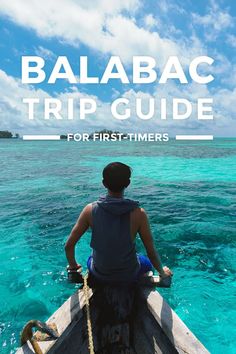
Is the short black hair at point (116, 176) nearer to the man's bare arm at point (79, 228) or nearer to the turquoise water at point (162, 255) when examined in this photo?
the man's bare arm at point (79, 228)

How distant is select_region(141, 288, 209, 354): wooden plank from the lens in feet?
10.1

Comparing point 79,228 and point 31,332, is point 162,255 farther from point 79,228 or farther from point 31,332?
point 31,332

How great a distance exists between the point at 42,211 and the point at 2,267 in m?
4.69

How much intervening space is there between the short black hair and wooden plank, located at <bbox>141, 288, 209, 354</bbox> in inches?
→ 58.6

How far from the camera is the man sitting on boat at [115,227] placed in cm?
330

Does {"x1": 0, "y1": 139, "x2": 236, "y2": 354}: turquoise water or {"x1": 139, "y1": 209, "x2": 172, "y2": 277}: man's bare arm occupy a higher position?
{"x1": 139, "y1": 209, "x2": 172, "y2": 277}: man's bare arm

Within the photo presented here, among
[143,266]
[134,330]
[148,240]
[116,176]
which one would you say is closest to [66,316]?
[134,330]

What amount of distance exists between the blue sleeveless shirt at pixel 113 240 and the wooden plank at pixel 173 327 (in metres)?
0.36

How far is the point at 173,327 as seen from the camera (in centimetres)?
334

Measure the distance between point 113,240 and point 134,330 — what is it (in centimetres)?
141

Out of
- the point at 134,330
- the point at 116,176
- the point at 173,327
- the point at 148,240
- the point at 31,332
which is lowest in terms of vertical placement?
the point at 134,330

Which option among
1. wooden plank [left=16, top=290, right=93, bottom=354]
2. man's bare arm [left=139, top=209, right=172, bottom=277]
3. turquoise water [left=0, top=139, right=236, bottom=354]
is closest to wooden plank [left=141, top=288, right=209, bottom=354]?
man's bare arm [left=139, top=209, right=172, bottom=277]

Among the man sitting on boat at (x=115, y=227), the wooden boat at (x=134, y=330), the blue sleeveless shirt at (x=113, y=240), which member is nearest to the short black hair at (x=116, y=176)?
the man sitting on boat at (x=115, y=227)

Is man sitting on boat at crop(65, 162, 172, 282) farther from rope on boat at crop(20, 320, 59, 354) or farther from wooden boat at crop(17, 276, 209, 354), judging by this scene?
rope on boat at crop(20, 320, 59, 354)
